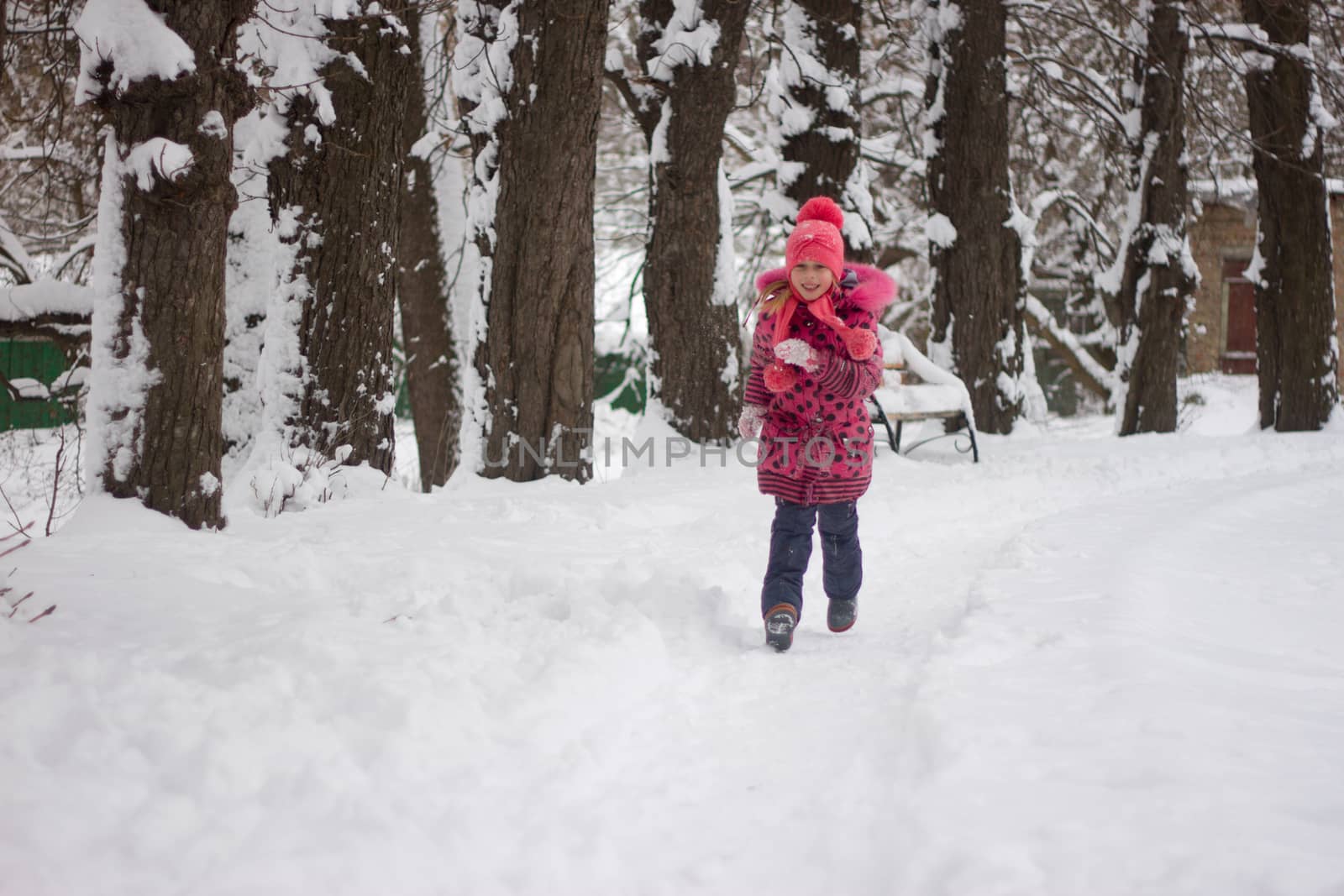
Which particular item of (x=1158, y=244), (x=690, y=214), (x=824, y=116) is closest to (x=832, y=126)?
(x=824, y=116)

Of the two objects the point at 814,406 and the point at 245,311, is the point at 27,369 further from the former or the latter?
the point at 814,406

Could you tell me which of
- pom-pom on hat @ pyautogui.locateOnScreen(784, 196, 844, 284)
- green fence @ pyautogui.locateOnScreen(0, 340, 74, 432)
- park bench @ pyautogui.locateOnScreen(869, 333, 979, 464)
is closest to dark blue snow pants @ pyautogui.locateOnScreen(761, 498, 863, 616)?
pom-pom on hat @ pyautogui.locateOnScreen(784, 196, 844, 284)

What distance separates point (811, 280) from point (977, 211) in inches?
305

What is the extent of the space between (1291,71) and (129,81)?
1227 centimetres

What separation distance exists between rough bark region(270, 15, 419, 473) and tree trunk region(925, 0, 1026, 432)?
262 inches

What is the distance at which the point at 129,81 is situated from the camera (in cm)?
390

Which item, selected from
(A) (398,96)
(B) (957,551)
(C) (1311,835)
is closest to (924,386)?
(B) (957,551)

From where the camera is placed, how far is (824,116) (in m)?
9.05

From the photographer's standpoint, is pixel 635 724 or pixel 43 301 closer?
pixel 635 724

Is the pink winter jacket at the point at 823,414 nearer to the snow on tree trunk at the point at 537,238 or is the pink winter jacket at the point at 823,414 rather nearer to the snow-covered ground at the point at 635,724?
the snow-covered ground at the point at 635,724

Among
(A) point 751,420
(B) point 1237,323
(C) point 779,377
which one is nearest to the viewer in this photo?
(C) point 779,377

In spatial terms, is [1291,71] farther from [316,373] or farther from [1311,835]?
[1311,835]

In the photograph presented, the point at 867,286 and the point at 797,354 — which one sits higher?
the point at 867,286

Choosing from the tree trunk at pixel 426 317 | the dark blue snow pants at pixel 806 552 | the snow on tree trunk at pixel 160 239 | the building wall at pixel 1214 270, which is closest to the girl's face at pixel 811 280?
the dark blue snow pants at pixel 806 552
